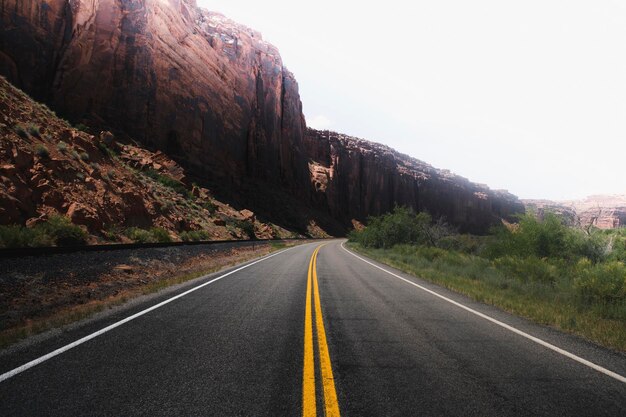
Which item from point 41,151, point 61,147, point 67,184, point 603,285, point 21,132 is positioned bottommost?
point 603,285

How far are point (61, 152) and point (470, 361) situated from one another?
21845 millimetres

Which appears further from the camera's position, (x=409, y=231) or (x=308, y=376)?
(x=409, y=231)

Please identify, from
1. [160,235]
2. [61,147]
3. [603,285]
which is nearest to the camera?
[603,285]

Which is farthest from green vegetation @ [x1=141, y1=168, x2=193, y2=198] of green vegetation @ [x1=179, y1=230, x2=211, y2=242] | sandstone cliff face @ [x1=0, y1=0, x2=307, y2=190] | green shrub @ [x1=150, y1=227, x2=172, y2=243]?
green shrub @ [x1=150, y1=227, x2=172, y2=243]

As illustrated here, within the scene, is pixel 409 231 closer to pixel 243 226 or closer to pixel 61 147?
pixel 243 226

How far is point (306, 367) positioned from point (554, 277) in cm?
1193

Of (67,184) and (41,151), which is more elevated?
(41,151)

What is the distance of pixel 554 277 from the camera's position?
38.7 feet

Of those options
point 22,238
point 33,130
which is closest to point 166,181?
point 33,130

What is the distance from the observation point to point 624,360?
4.62 m

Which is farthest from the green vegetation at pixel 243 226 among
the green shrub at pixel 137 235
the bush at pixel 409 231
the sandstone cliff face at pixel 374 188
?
the sandstone cliff face at pixel 374 188

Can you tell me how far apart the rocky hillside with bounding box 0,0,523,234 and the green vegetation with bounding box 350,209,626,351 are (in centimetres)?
4110

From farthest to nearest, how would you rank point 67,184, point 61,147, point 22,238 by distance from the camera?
point 61,147 → point 67,184 → point 22,238

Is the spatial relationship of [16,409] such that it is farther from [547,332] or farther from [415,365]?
[547,332]
